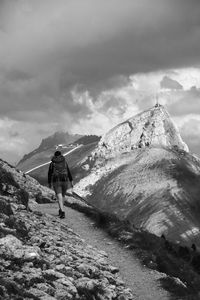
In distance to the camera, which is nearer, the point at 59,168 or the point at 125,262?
the point at 125,262

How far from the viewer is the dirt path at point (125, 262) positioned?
62.1 ft

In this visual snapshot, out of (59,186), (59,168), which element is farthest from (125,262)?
(59,168)

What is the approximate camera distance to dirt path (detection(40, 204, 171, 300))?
62.1ft

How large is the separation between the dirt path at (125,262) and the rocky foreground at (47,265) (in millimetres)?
664

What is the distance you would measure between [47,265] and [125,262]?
7.25 m

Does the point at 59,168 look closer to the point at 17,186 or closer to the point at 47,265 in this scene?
the point at 17,186

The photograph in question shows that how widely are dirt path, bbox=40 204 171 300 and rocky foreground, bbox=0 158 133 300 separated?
0.66 metres

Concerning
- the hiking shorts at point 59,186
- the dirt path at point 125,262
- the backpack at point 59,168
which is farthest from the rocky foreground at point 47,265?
the backpack at point 59,168

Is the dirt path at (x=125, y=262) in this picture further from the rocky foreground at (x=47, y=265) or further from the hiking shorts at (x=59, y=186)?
the hiking shorts at (x=59, y=186)

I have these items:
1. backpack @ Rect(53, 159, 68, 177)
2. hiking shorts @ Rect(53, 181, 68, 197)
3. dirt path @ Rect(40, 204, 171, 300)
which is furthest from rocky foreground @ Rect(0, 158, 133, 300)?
backpack @ Rect(53, 159, 68, 177)

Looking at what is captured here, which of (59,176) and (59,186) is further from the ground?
(59,176)

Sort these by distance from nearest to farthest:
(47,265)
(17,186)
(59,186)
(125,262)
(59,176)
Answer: (47,265) < (125,262) < (59,186) < (59,176) < (17,186)

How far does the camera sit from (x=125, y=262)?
75.8ft

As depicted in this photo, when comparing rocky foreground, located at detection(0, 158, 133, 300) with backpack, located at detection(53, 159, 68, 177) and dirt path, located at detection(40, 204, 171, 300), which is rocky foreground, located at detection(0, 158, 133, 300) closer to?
dirt path, located at detection(40, 204, 171, 300)
